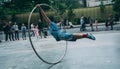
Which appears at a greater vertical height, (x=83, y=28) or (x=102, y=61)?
(x=102, y=61)

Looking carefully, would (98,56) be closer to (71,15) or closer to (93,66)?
(93,66)

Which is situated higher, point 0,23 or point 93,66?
point 93,66

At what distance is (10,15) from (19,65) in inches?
2066

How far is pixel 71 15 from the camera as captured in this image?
196 feet

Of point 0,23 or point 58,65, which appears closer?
point 58,65

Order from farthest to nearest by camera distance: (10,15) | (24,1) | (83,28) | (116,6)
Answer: (10,15) → (24,1) → (116,6) → (83,28)

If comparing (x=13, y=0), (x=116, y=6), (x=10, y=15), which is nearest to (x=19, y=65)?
(x=116, y=6)

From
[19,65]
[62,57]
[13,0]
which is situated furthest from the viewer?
[13,0]

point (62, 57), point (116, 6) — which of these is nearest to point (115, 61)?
point (62, 57)

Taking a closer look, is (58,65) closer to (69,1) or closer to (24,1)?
(24,1)

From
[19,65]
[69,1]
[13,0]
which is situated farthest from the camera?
[69,1]

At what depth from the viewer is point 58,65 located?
1295 centimetres

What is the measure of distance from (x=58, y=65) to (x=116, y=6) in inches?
1374

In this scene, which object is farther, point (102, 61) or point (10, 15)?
point (10, 15)
